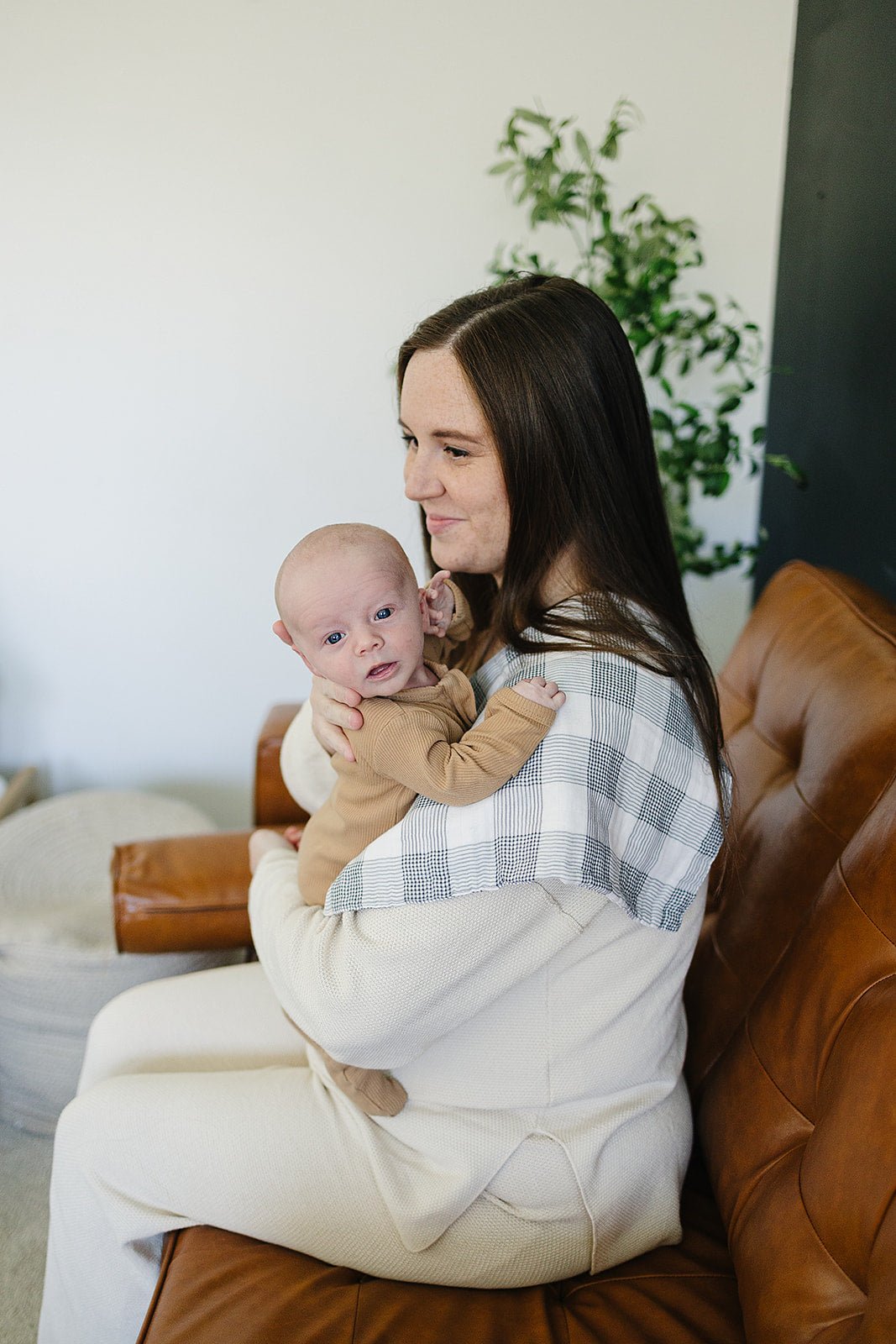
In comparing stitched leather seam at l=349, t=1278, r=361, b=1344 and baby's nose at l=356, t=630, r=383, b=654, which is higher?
baby's nose at l=356, t=630, r=383, b=654

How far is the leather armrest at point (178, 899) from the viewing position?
1.65 metres

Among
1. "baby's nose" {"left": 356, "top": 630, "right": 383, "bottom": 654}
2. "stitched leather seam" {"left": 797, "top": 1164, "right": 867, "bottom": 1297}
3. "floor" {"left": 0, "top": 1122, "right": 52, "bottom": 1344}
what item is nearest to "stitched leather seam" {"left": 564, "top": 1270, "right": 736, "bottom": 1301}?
"stitched leather seam" {"left": 797, "top": 1164, "right": 867, "bottom": 1297}

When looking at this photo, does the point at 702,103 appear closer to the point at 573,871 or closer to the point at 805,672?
the point at 805,672

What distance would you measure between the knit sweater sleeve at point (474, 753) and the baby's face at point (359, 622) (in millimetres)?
93

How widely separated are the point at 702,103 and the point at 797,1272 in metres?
2.54

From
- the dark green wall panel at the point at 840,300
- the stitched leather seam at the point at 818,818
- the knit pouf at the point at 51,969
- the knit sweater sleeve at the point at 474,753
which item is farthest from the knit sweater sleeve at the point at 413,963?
the dark green wall panel at the point at 840,300

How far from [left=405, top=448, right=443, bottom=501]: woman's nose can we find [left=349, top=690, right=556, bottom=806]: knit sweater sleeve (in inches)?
12.0

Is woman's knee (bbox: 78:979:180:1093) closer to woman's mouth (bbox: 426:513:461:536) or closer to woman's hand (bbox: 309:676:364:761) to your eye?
woman's hand (bbox: 309:676:364:761)

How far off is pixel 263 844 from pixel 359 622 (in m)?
0.55

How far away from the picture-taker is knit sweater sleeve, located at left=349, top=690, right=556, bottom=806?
40.2 inches

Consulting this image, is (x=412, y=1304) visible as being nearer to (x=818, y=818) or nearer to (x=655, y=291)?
(x=818, y=818)

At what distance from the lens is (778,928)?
1296 millimetres

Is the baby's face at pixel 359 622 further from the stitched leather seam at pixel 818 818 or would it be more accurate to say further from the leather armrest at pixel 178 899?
the leather armrest at pixel 178 899

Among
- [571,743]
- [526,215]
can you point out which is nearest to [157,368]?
[526,215]
